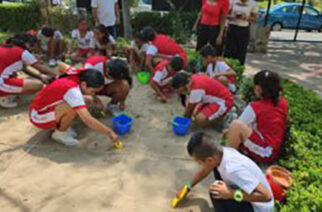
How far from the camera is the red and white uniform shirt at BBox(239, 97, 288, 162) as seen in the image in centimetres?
296

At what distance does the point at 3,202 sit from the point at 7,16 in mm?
10060

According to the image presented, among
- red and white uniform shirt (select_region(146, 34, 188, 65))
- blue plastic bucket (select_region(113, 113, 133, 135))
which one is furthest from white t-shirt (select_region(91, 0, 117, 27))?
blue plastic bucket (select_region(113, 113, 133, 135))

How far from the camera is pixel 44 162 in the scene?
3271mm

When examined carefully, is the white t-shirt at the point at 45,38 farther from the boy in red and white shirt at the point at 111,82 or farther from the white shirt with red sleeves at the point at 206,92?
the white shirt with red sleeves at the point at 206,92

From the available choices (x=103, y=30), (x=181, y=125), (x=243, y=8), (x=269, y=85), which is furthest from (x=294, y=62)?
(x=269, y=85)

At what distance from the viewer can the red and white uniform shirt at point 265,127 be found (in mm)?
2955

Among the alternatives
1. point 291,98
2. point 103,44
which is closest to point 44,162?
point 291,98

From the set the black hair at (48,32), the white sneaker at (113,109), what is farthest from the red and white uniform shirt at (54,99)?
the black hair at (48,32)

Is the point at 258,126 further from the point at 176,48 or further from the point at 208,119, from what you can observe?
the point at 176,48

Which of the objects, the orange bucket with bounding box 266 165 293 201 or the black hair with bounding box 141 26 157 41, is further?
the black hair with bounding box 141 26 157 41

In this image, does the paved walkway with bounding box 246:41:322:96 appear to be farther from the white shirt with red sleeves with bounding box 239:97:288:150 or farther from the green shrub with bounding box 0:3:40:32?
the green shrub with bounding box 0:3:40:32

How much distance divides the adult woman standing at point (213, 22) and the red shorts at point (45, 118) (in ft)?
11.4

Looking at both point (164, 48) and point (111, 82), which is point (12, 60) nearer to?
point (111, 82)

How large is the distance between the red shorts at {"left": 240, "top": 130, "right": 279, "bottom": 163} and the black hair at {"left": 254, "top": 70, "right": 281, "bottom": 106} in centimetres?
38
